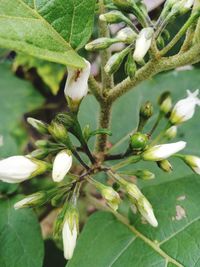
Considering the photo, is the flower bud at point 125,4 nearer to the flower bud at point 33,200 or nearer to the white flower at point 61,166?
the white flower at point 61,166

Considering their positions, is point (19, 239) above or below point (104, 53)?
below

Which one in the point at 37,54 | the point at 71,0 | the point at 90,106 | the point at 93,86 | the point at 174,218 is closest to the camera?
the point at 37,54

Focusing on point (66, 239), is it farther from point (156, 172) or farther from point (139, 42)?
point (156, 172)

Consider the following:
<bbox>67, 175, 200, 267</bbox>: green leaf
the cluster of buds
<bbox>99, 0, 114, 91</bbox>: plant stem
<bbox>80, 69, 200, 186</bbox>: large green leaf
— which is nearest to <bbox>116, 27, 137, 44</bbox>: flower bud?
the cluster of buds

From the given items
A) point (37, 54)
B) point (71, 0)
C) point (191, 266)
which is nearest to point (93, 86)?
point (71, 0)

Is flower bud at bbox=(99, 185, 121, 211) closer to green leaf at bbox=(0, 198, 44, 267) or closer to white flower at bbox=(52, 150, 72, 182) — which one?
white flower at bbox=(52, 150, 72, 182)

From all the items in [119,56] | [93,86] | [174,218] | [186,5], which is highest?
[186,5]

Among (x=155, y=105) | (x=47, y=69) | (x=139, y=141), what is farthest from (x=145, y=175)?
(x=47, y=69)

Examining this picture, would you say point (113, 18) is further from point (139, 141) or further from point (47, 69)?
point (47, 69)
